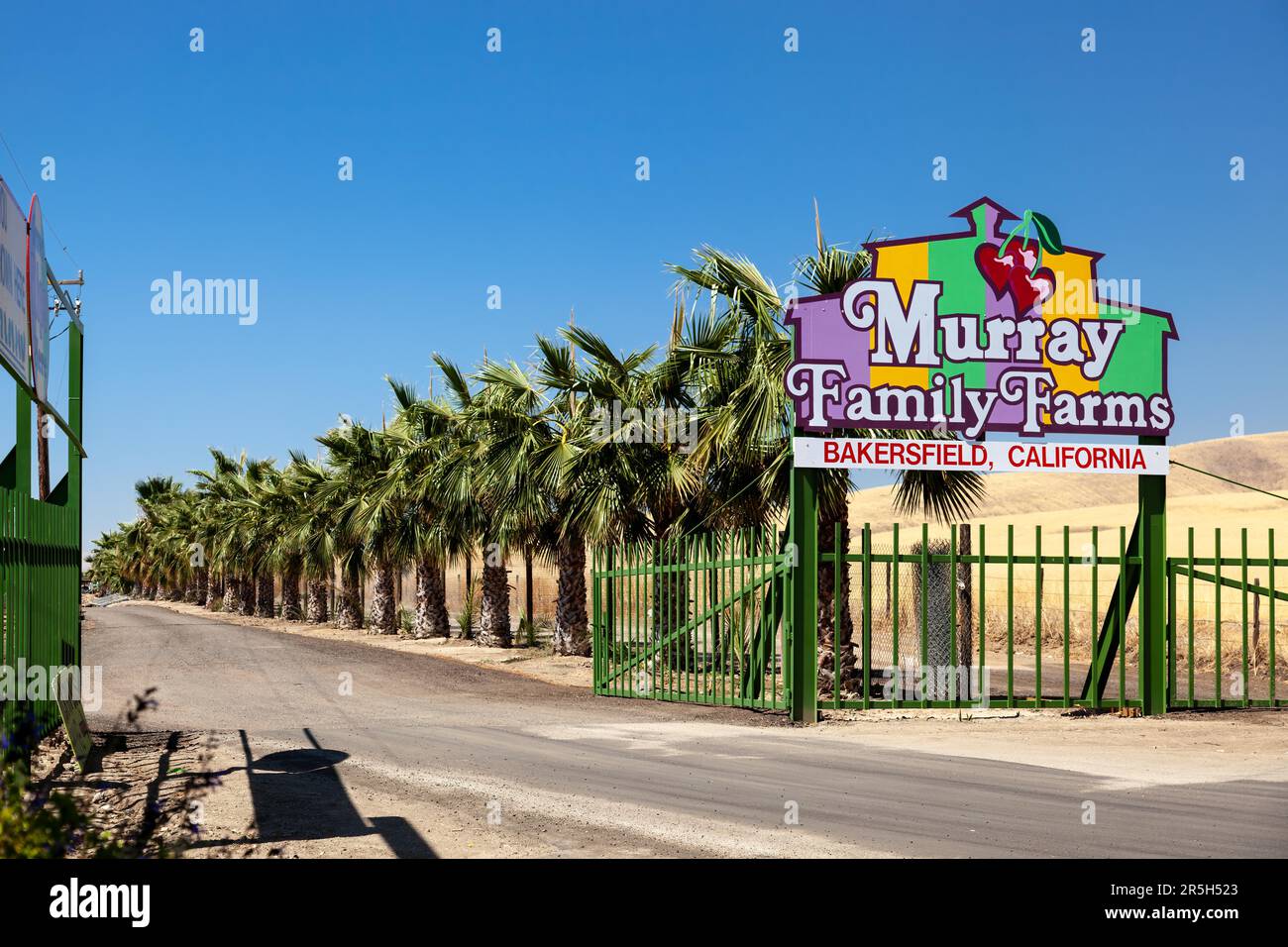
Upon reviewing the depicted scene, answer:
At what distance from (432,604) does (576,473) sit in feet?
Answer: 51.7

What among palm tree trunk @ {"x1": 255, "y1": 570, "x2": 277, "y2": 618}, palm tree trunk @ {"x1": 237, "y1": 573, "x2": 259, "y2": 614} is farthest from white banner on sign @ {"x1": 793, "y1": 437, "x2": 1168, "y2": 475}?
palm tree trunk @ {"x1": 237, "y1": 573, "x2": 259, "y2": 614}

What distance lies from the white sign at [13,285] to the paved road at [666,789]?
13.2 ft

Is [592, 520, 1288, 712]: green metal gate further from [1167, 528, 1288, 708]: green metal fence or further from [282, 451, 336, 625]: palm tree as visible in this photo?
[282, 451, 336, 625]: palm tree

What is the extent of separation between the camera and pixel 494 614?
1147 inches

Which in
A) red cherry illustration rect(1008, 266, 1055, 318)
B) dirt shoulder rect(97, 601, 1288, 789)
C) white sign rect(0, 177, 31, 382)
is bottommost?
dirt shoulder rect(97, 601, 1288, 789)

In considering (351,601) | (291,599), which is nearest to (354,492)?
(351,601)

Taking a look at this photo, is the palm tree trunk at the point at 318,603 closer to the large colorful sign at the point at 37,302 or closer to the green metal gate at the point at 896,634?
the green metal gate at the point at 896,634

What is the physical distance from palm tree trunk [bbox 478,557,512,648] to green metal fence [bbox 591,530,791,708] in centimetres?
930

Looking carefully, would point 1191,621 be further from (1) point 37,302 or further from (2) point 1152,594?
(1) point 37,302

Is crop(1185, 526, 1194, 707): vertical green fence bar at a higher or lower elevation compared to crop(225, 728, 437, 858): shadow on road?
higher

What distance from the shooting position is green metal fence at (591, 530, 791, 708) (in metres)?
15.2

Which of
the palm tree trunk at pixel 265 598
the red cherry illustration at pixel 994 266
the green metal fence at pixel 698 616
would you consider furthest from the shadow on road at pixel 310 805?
the palm tree trunk at pixel 265 598

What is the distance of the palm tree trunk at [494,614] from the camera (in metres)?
28.9
